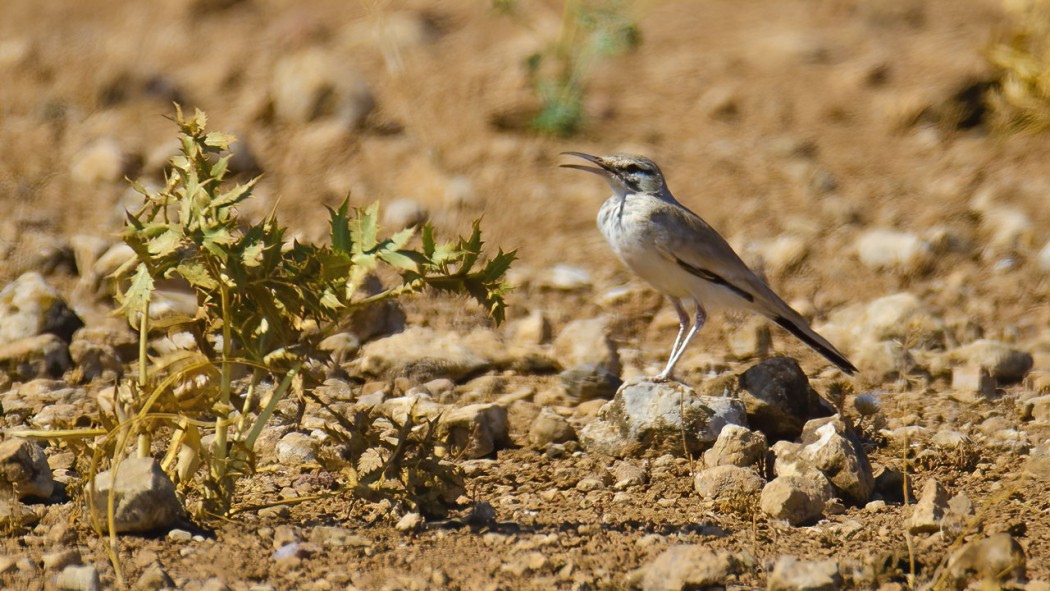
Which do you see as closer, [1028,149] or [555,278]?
[555,278]

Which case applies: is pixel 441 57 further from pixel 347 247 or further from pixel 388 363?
pixel 347 247

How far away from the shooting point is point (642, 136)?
9305 mm

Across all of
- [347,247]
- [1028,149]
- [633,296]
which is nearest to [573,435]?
[347,247]

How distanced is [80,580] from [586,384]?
2722mm

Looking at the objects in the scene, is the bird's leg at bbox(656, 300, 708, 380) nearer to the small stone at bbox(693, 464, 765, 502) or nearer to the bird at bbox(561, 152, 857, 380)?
the bird at bbox(561, 152, 857, 380)

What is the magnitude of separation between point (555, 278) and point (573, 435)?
2461mm

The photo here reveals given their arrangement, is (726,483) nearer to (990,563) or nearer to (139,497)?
(990,563)

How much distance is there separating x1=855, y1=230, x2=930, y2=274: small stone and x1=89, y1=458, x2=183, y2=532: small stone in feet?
16.8

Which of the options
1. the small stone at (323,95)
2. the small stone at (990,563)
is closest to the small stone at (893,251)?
the small stone at (323,95)

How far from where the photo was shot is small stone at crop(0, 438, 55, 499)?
13.6 ft

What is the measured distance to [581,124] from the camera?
916 centimetres

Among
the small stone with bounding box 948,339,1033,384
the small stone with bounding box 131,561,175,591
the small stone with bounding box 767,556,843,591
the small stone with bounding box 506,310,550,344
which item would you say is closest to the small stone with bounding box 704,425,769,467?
the small stone with bounding box 767,556,843,591

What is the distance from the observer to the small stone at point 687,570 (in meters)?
3.67

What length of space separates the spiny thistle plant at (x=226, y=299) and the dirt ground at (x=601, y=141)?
626mm
